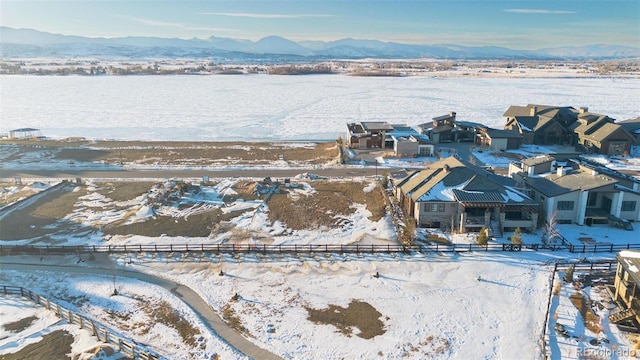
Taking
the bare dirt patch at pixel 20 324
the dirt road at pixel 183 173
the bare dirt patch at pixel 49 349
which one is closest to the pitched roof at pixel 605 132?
the dirt road at pixel 183 173

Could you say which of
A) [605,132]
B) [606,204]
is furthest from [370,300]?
[605,132]

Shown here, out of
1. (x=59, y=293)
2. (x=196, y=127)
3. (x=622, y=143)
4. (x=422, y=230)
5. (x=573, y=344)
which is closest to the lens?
(x=573, y=344)

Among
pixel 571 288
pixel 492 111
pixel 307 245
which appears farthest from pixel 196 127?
Answer: pixel 571 288

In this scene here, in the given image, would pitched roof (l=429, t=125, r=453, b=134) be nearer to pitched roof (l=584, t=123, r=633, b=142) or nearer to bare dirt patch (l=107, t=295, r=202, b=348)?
pitched roof (l=584, t=123, r=633, b=142)

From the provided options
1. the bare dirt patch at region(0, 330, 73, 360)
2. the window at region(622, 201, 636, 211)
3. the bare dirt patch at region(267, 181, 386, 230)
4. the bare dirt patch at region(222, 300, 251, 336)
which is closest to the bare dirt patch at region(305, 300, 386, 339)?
the bare dirt patch at region(222, 300, 251, 336)

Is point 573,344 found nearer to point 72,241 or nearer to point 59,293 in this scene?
point 59,293

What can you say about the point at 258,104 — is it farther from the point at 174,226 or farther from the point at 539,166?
the point at 539,166

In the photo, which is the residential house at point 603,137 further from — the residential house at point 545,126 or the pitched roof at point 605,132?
the residential house at point 545,126
